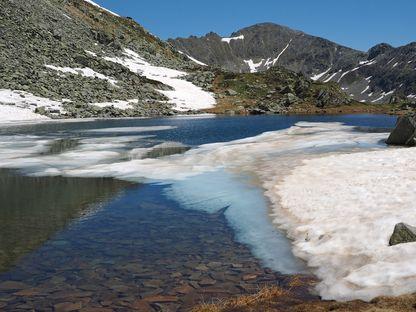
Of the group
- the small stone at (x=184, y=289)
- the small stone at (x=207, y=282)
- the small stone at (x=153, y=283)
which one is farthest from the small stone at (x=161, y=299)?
the small stone at (x=207, y=282)

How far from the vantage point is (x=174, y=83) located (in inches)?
5522

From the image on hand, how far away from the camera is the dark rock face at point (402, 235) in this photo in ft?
40.6

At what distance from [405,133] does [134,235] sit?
27.3 metres

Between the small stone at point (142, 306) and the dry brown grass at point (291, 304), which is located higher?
the dry brown grass at point (291, 304)

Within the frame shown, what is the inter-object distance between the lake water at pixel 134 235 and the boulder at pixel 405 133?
12715 mm

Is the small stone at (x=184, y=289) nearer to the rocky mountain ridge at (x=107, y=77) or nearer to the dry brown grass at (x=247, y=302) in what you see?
the dry brown grass at (x=247, y=302)

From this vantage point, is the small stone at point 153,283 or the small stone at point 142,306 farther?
the small stone at point 153,283

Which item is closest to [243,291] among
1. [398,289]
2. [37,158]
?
[398,289]

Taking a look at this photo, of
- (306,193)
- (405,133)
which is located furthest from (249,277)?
(405,133)

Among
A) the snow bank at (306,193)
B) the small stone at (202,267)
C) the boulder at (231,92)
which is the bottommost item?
the small stone at (202,267)

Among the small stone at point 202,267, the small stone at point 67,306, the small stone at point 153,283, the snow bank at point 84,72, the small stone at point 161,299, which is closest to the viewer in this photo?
the small stone at point 67,306

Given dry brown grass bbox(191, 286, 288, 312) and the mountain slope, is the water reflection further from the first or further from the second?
the mountain slope

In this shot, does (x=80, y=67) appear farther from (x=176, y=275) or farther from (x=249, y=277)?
(x=249, y=277)

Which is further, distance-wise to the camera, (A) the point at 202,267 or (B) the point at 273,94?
(B) the point at 273,94
